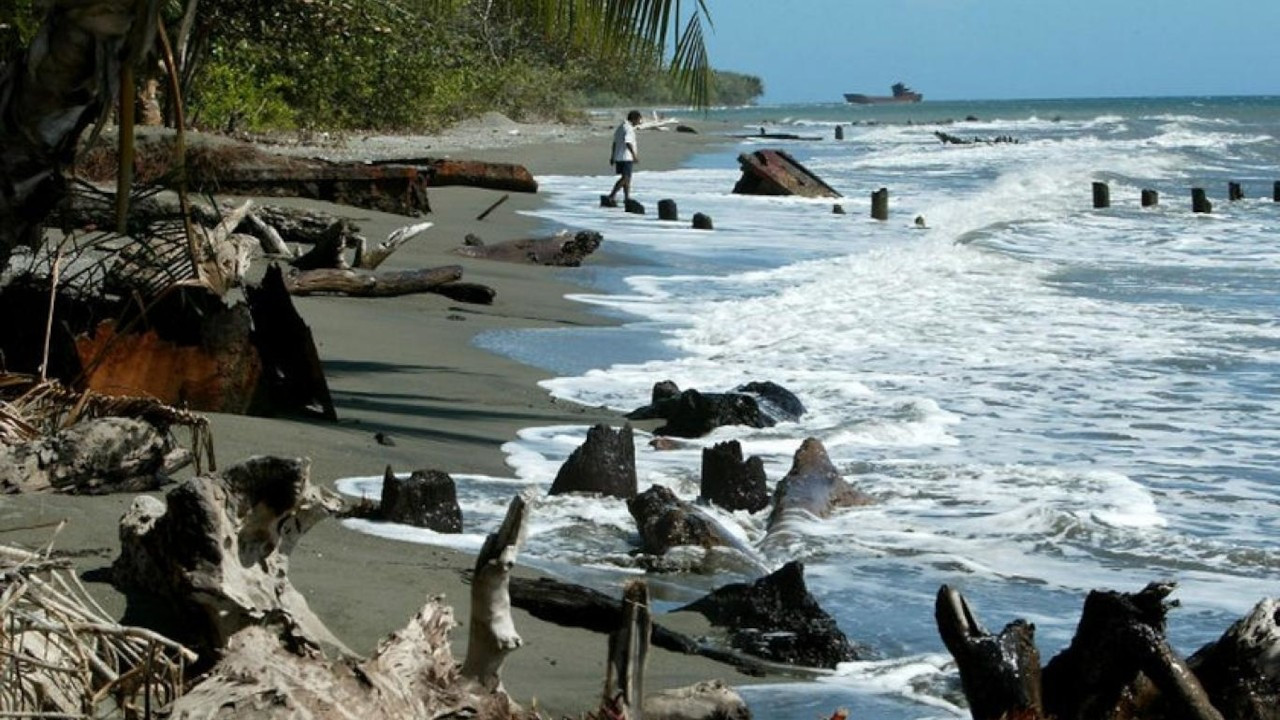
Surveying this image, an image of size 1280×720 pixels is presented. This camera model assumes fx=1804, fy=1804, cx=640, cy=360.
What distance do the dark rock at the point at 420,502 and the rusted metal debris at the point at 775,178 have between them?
2435 centimetres

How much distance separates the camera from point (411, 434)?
885 centimetres

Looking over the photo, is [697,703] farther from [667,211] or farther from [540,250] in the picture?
[667,211]

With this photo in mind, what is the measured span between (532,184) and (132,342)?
1928 centimetres

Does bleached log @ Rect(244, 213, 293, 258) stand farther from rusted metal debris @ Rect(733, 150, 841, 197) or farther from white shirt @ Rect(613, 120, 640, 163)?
rusted metal debris @ Rect(733, 150, 841, 197)

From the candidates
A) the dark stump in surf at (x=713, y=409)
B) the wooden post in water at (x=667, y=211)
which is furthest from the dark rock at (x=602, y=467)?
the wooden post in water at (x=667, y=211)

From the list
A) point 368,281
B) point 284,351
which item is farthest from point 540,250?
point 284,351

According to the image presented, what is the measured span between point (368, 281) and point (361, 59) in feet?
67.0

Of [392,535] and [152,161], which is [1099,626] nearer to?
[392,535]

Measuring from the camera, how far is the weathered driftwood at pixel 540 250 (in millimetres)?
17562

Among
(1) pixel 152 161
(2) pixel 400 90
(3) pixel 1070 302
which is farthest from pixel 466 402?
(2) pixel 400 90

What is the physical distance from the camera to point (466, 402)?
33.2 feet

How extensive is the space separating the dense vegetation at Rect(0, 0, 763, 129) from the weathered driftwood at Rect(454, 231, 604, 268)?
1.68 m

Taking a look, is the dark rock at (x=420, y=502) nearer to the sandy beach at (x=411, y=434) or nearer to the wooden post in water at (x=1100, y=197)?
the sandy beach at (x=411, y=434)

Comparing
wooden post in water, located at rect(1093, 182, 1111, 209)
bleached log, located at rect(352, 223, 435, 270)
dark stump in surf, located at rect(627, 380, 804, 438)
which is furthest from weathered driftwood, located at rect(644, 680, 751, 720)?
wooden post in water, located at rect(1093, 182, 1111, 209)
